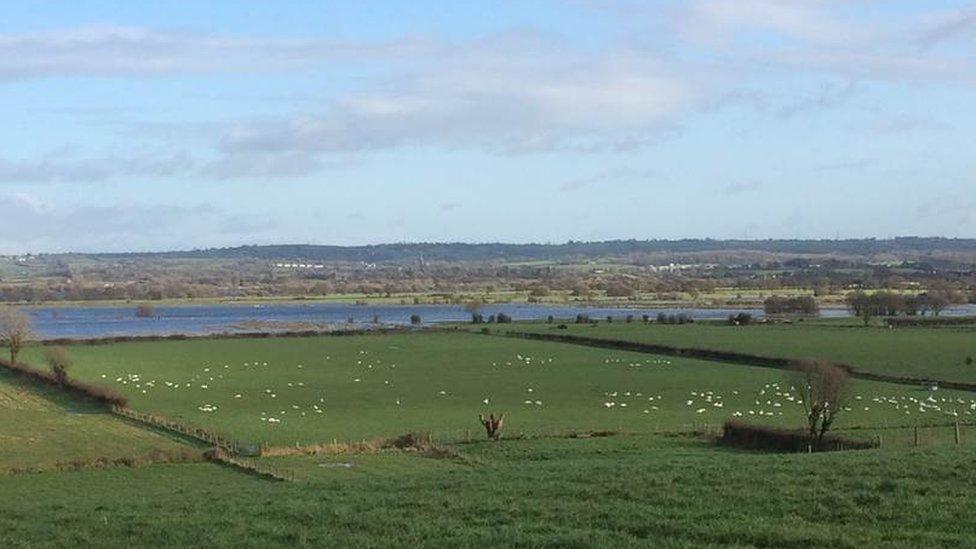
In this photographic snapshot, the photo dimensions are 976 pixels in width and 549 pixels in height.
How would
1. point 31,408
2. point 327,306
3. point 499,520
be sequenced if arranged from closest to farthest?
point 499,520 < point 31,408 < point 327,306

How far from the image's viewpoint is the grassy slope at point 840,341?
67.1 m

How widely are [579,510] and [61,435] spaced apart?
33.1 m

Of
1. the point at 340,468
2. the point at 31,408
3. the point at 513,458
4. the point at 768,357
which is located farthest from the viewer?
the point at 768,357

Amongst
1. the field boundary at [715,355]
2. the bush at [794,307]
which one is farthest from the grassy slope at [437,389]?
the bush at [794,307]

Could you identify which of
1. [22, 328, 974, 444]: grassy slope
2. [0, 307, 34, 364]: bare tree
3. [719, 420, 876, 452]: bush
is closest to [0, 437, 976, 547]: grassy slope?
[719, 420, 876, 452]: bush

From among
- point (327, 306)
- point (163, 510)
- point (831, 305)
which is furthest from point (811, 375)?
point (327, 306)

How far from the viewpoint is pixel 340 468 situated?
103 feet

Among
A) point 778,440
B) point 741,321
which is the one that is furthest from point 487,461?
point 741,321

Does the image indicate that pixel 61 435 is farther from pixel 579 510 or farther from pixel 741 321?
pixel 741 321

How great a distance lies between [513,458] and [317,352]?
186ft

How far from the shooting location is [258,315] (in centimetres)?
16250

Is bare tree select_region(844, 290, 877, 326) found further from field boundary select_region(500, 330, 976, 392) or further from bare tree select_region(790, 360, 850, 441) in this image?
bare tree select_region(790, 360, 850, 441)

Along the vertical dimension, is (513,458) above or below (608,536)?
below

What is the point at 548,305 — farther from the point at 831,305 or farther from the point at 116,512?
the point at 116,512
